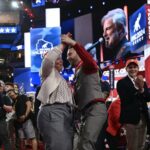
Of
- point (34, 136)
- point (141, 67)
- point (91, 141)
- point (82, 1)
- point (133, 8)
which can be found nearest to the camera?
point (91, 141)

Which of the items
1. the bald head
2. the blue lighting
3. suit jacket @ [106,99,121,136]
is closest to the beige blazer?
the bald head

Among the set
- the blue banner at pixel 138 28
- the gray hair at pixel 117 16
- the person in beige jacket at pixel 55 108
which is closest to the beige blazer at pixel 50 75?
the person in beige jacket at pixel 55 108

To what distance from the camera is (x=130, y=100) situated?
17.3 feet

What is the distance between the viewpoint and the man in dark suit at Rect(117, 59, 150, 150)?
521cm

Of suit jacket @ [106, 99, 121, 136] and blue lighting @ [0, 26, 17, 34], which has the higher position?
blue lighting @ [0, 26, 17, 34]

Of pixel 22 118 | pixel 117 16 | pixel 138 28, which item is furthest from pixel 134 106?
pixel 117 16

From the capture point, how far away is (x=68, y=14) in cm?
2316

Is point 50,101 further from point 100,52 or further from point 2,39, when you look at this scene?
point 2,39

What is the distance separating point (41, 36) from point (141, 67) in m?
10.8

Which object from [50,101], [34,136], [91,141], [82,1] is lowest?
[34,136]

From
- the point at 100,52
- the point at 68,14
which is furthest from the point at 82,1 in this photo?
the point at 100,52

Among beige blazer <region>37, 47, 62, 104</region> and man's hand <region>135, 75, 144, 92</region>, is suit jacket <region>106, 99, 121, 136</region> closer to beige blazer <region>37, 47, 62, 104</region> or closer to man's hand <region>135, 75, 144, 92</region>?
man's hand <region>135, 75, 144, 92</region>

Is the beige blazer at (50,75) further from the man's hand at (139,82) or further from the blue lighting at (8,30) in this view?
the blue lighting at (8,30)

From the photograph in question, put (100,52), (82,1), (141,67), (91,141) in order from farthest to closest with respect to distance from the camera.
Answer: (82,1), (100,52), (141,67), (91,141)
